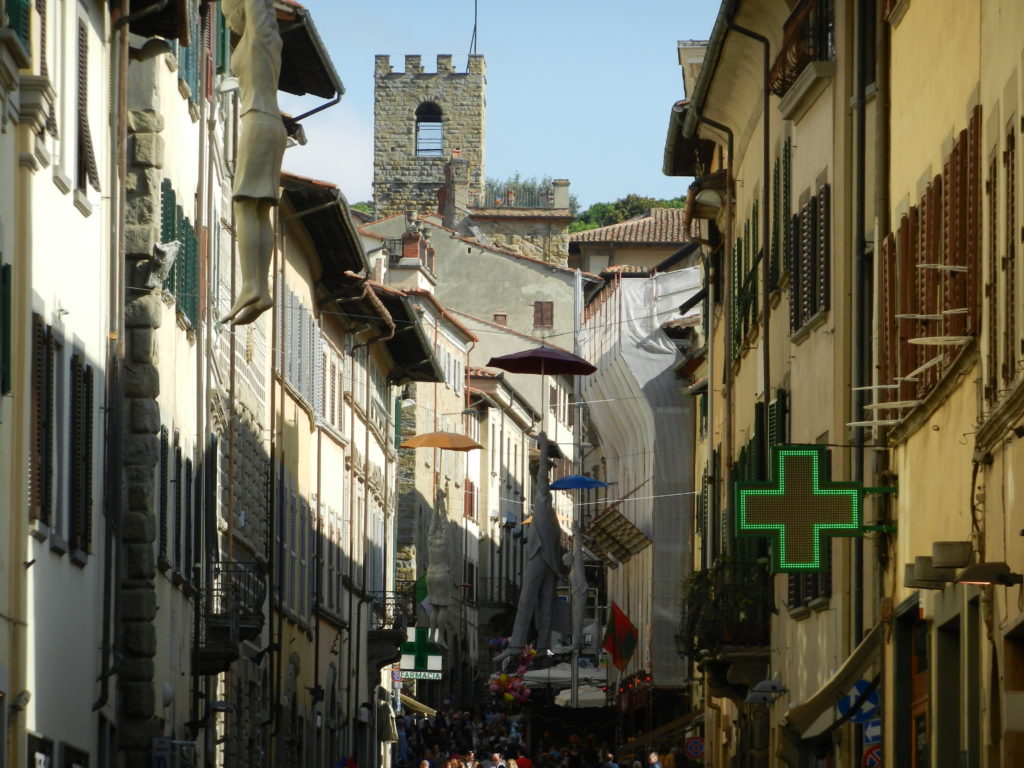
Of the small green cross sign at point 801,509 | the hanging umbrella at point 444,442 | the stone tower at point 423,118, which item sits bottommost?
the small green cross sign at point 801,509

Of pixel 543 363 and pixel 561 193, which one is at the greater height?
pixel 561 193

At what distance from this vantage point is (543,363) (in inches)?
1385

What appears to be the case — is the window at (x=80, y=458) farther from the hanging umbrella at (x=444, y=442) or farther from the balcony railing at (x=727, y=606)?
the hanging umbrella at (x=444, y=442)

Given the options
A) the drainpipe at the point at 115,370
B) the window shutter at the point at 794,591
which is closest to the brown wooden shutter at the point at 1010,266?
the window shutter at the point at 794,591

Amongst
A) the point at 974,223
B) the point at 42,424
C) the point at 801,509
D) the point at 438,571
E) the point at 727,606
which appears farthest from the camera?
the point at 438,571

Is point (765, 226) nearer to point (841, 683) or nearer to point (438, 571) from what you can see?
point (841, 683)

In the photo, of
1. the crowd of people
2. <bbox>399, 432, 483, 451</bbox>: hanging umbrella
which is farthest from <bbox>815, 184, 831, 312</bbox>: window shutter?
<bbox>399, 432, 483, 451</bbox>: hanging umbrella

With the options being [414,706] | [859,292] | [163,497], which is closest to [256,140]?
[859,292]

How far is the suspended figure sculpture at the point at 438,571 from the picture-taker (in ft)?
222

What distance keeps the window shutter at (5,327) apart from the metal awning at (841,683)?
5789 millimetres

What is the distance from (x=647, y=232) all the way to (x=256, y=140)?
81.9 meters

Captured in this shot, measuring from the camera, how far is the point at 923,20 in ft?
49.2

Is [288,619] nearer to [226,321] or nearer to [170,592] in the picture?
[170,592]

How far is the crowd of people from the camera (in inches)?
1686
